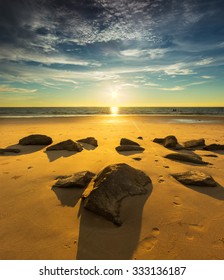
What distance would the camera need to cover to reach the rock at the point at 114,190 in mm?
3025

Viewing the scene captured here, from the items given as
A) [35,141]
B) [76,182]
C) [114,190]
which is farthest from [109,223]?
[35,141]

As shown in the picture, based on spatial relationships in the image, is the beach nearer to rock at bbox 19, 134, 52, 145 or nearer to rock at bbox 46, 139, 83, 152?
rock at bbox 46, 139, 83, 152

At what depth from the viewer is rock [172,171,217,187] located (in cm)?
411

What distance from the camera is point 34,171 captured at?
4.92 metres

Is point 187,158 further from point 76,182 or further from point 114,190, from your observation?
point 76,182

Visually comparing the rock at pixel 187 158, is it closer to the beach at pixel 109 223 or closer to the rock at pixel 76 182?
the beach at pixel 109 223

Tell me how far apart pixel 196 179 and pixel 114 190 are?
1908 millimetres

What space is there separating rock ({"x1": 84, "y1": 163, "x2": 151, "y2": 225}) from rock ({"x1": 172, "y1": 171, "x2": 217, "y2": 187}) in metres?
0.74

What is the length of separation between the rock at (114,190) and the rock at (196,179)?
74cm

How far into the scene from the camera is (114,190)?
3406mm

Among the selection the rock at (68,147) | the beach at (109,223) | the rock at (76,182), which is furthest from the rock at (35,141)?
the rock at (76,182)

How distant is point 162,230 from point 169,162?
308cm

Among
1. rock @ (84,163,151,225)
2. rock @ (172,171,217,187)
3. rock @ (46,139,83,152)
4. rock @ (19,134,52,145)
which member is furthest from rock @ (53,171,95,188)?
rock @ (19,134,52,145)

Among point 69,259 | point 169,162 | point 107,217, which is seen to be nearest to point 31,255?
point 69,259
